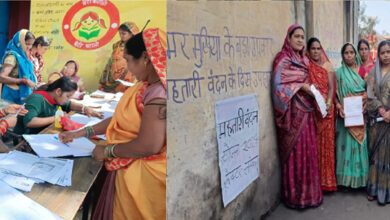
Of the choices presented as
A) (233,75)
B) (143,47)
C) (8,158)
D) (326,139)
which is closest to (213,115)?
(233,75)

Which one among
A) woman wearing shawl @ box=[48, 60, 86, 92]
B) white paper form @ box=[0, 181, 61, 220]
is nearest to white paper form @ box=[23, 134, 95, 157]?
white paper form @ box=[0, 181, 61, 220]

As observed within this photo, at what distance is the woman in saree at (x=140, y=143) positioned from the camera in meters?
1.25

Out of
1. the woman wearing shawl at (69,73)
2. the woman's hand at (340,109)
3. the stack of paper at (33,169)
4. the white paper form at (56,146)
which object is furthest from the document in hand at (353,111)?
the woman wearing shawl at (69,73)

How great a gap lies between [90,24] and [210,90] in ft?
13.8

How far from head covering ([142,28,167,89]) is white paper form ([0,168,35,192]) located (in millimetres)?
641

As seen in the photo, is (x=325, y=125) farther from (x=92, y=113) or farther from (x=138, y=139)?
(x=138, y=139)

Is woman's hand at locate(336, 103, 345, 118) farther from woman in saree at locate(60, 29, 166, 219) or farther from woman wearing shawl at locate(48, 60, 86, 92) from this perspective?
woman wearing shawl at locate(48, 60, 86, 92)

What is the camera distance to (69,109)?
249cm

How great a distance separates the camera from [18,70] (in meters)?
3.11

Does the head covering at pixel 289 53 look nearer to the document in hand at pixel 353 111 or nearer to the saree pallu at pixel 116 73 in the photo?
the document in hand at pixel 353 111

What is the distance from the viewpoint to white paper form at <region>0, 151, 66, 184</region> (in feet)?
4.06

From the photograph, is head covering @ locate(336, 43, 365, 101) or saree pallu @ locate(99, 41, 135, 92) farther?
saree pallu @ locate(99, 41, 135, 92)

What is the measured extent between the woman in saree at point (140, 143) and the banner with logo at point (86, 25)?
3.78 meters

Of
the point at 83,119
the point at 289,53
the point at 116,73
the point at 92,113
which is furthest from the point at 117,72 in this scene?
the point at 289,53
